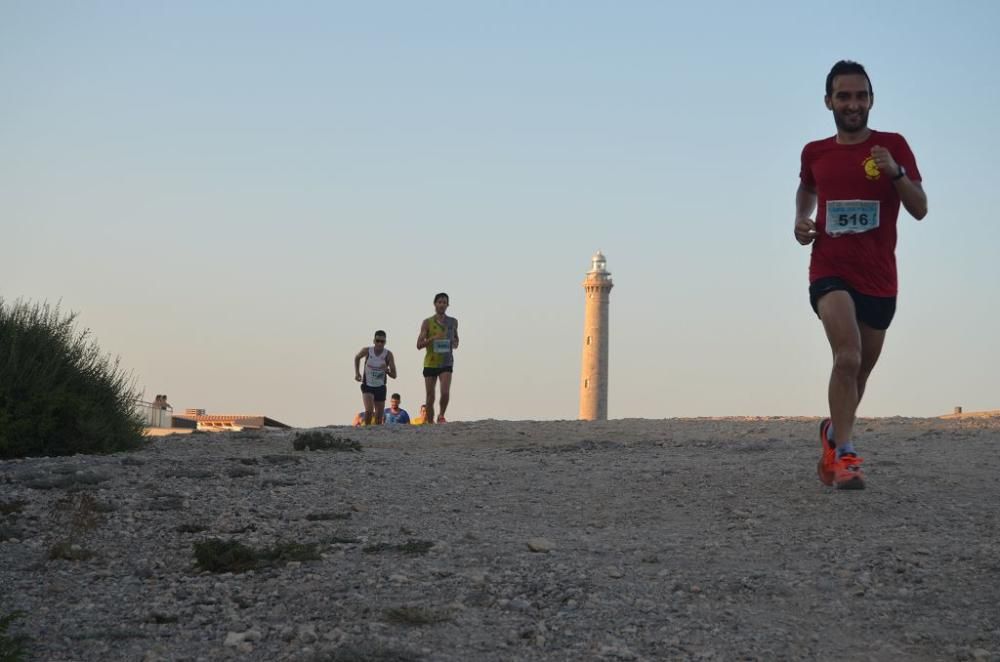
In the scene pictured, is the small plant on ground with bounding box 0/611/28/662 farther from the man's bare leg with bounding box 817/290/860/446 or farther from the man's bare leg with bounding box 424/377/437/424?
the man's bare leg with bounding box 424/377/437/424

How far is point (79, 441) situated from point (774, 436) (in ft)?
22.4

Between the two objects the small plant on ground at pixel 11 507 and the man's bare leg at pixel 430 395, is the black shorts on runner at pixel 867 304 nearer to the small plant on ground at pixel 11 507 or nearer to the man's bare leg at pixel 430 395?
the small plant on ground at pixel 11 507

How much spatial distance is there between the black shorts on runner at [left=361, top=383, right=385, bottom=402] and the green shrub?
222 inches

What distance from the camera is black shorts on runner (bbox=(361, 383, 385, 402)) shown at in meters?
17.5

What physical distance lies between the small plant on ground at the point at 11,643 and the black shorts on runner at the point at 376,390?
12.5 m

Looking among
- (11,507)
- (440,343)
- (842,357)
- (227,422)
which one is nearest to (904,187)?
(842,357)

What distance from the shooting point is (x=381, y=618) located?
191 inches

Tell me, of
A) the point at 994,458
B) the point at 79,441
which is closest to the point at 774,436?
the point at 994,458

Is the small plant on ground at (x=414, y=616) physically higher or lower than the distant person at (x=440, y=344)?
lower

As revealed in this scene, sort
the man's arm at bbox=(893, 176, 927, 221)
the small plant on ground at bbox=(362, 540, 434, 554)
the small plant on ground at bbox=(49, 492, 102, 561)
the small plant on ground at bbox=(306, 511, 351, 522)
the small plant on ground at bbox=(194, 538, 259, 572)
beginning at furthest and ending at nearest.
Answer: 1. the man's arm at bbox=(893, 176, 927, 221)
2. the small plant on ground at bbox=(306, 511, 351, 522)
3. the small plant on ground at bbox=(49, 492, 102, 561)
4. the small plant on ground at bbox=(362, 540, 434, 554)
5. the small plant on ground at bbox=(194, 538, 259, 572)

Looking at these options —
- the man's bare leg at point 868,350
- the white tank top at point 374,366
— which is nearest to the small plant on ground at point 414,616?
the man's bare leg at point 868,350

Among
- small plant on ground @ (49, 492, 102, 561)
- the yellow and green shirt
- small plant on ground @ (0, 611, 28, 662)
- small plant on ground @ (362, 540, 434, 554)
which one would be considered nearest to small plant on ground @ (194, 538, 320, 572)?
small plant on ground @ (362, 540, 434, 554)

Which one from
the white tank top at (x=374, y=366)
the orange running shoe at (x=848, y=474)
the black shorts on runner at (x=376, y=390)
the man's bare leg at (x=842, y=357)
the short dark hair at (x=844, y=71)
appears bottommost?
the orange running shoe at (x=848, y=474)

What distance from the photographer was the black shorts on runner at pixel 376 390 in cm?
1745
